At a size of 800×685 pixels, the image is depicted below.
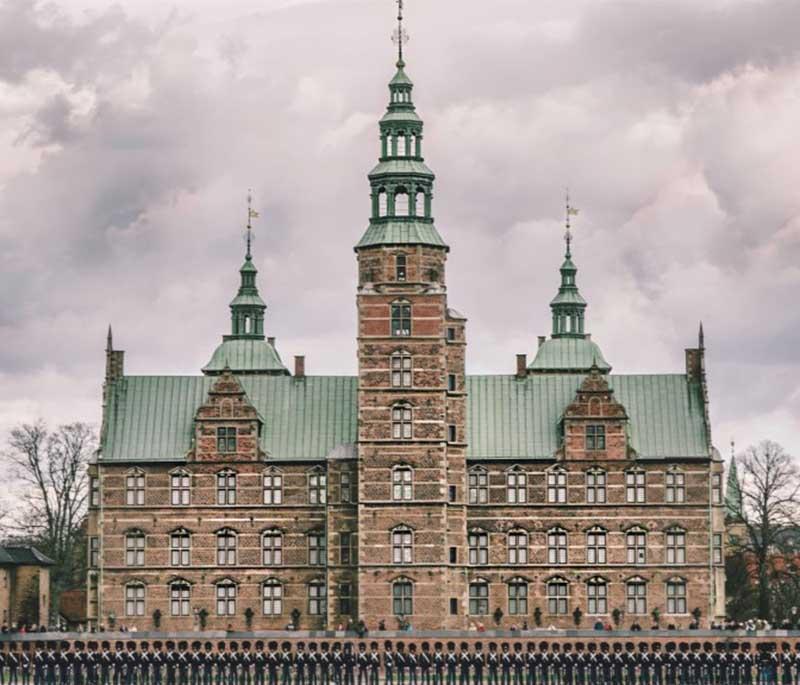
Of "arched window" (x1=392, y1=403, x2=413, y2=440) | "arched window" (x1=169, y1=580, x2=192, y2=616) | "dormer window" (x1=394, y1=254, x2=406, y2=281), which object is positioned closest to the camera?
"arched window" (x1=392, y1=403, x2=413, y2=440)

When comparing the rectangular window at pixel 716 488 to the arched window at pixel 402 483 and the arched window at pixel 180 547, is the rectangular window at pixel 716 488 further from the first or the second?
the arched window at pixel 180 547

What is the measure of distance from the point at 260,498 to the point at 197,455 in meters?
3.54

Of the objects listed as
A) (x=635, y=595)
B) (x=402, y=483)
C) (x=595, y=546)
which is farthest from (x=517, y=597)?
(x=402, y=483)

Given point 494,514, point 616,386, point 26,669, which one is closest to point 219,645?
point 26,669

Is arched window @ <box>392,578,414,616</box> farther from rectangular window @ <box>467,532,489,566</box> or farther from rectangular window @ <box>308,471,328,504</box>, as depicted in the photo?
rectangular window @ <box>308,471,328,504</box>

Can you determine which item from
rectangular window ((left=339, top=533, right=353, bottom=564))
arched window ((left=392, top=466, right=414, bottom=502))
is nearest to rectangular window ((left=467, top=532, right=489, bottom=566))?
A: arched window ((left=392, top=466, right=414, bottom=502))

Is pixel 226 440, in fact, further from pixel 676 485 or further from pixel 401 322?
pixel 676 485

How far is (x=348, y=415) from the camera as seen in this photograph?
125 meters

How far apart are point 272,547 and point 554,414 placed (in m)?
14.7

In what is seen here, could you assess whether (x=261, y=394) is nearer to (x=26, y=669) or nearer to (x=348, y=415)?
(x=348, y=415)

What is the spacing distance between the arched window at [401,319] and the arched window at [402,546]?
8927mm

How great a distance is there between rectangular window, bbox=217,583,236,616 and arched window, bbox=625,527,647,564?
18.4m

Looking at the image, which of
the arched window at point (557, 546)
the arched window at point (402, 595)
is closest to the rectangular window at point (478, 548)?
the arched window at point (557, 546)

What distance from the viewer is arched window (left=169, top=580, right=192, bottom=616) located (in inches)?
4815
